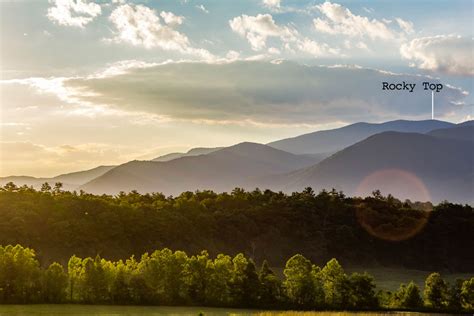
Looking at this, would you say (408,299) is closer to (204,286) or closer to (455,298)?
(455,298)

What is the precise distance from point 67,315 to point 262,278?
1272 inches

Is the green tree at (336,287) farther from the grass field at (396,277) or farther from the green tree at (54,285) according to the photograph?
the grass field at (396,277)

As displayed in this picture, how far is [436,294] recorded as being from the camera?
11338cm

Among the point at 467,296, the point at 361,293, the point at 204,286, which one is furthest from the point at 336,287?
the point at 467,296

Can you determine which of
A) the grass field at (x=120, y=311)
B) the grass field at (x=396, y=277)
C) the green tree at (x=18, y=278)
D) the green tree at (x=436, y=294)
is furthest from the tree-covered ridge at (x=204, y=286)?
the grass field at (x=396, y=277)

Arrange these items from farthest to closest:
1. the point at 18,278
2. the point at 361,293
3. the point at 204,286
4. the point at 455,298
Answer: the point at 455,298 → the point at 204,286 → the point at 361,293 → the point at 18,278

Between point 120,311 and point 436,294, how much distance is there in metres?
48.0

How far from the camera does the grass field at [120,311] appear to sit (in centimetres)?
9312

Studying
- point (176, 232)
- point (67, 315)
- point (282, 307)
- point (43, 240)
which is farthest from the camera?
point (176, 232)

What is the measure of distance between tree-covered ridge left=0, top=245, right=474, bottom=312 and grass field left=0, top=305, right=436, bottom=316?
520 centimetres

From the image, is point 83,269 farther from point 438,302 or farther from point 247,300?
point 438,302

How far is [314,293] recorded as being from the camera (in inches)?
4368

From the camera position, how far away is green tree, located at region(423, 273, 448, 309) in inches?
4437

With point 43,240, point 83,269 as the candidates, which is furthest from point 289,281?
point 43,240
